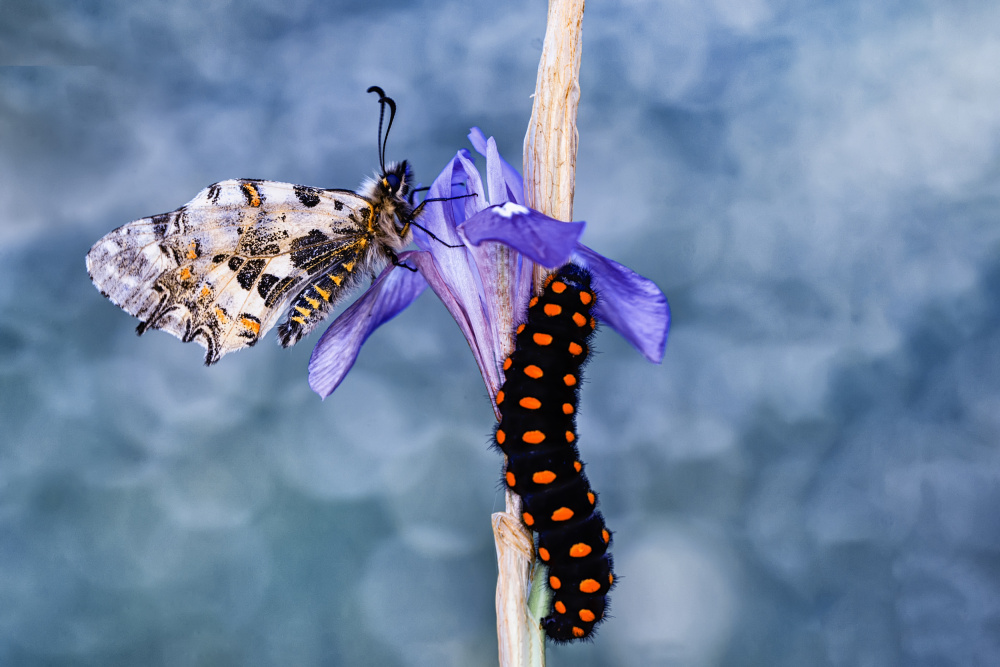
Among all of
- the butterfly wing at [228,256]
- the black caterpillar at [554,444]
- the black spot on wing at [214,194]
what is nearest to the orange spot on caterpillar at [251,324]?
the butterfly wing at [228,256]

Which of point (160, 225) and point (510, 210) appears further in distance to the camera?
point (160, 225)

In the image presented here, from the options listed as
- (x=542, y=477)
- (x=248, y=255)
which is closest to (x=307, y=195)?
(x=248, y=255)

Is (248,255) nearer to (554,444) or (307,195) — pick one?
(307,195)

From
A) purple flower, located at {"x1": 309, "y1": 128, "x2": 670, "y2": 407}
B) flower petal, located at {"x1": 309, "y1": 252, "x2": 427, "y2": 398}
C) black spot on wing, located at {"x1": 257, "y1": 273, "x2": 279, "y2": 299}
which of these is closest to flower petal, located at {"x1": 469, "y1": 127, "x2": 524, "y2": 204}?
purple flower, located at {"x1": 309, "y1": 128, "x2": 670, "y2": 407}

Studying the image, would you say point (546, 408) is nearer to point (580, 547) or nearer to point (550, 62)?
point (580, 547)

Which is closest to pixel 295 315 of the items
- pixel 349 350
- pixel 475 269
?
pixel 349 350

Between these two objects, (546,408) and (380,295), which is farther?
(380,295)

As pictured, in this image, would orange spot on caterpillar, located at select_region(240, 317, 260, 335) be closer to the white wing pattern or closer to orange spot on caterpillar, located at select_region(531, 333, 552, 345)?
the white wing pattern
